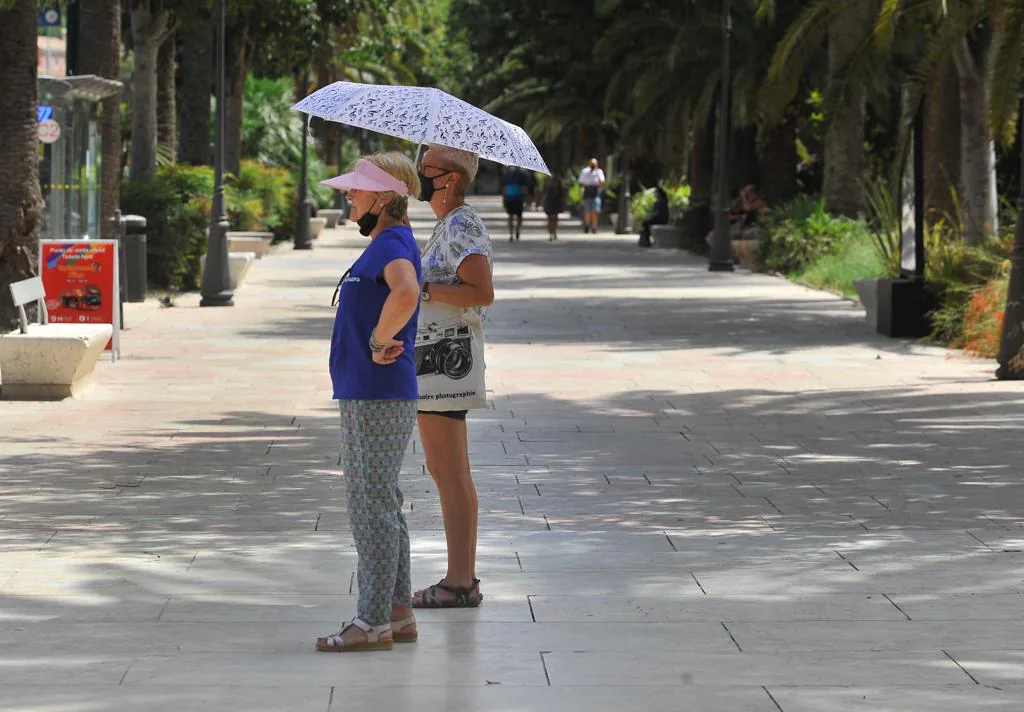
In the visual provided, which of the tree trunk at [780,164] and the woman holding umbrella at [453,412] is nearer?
the woman holding umbrella at [453,412]

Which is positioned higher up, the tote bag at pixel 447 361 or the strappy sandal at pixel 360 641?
the tote bag at pixel 447 361

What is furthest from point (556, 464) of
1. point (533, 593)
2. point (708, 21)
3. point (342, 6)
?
point (708, 21)

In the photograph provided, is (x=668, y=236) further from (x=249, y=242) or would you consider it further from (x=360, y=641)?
(x=360, y=641)

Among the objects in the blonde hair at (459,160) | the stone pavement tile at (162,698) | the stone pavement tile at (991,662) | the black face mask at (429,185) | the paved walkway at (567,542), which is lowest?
the paved walkway at (567,542)

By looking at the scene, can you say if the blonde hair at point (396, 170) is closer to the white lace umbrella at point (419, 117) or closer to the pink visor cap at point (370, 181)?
the pink visor cap at point (370, 181)

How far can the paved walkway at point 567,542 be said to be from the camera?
19.4 feet

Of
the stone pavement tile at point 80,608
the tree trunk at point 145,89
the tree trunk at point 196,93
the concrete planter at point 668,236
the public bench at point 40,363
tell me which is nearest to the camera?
the stone pavement tile at point 80,608

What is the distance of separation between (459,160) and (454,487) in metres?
1.23

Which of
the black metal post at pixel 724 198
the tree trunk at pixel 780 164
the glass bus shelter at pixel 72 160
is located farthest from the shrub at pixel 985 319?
the tree trunk at pixel 780 164

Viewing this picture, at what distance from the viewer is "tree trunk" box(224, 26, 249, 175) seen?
37656 mm

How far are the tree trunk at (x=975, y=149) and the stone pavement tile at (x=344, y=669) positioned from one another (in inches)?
654

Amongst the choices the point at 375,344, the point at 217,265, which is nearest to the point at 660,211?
the point at 217,265

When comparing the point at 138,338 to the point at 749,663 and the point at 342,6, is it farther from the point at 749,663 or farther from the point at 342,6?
the point at 342,6

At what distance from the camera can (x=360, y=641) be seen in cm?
629
